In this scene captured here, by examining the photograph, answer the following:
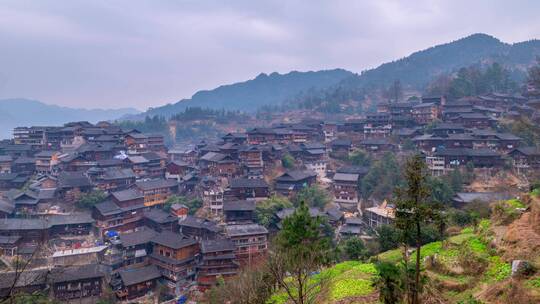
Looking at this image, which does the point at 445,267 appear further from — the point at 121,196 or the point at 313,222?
the point at 121,196

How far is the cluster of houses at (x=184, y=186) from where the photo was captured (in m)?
40.8

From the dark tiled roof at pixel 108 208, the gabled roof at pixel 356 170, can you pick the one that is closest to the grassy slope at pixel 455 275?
the dark tiled roof at pixel 108 208

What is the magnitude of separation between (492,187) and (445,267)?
35.3 m

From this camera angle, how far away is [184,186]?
62.4 metres

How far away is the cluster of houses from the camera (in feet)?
134

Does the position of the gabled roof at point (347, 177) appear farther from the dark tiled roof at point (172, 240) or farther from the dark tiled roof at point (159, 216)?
the dark tiled roof at point (159, 216)

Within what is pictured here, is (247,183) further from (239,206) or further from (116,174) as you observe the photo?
(116,174)

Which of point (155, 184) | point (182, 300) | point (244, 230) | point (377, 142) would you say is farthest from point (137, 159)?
point (377, 142)

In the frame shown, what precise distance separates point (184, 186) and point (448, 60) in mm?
176006

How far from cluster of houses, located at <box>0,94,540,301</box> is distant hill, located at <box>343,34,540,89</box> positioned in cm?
8621

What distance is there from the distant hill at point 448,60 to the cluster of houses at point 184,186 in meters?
86.2

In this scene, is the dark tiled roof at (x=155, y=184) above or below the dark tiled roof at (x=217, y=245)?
above

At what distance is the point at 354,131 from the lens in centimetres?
7825

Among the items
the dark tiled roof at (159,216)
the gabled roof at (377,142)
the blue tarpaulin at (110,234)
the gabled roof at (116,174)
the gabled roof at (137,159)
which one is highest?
the gabled roof at (377,142)
